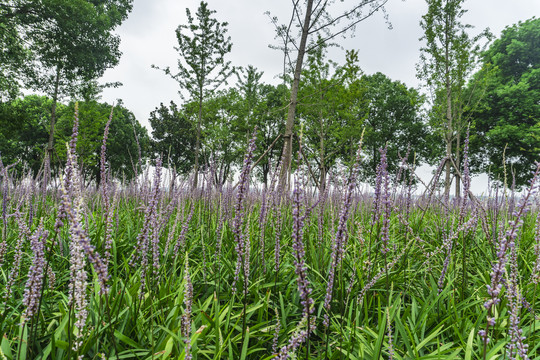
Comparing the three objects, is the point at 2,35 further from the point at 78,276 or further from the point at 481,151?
the point at 481,151

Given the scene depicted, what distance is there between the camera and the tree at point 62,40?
1570 centimetres

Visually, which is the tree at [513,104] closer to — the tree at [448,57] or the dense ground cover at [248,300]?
the tree at [448,57]

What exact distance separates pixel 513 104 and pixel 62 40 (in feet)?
126

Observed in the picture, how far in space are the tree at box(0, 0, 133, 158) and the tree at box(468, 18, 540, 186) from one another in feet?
104

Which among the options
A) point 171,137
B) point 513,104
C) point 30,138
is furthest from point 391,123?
point 30,138

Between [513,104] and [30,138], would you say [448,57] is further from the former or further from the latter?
[30,138]

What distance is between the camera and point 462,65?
45.3 feet

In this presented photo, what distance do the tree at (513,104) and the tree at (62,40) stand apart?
3182cm

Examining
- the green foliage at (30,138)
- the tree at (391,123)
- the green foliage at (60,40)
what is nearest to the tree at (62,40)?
the green foliage at (60,40)

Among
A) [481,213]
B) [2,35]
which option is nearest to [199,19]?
[2,35]

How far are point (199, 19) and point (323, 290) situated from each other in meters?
14.8

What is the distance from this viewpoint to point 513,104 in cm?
2591

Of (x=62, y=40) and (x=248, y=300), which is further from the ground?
(x=62, y=40)

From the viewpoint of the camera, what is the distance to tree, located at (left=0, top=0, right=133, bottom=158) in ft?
51.5
